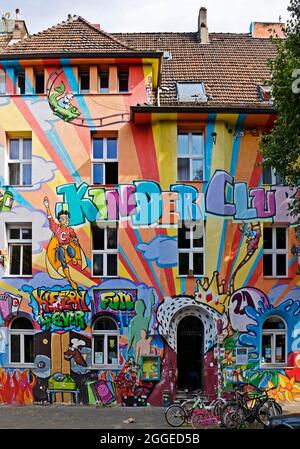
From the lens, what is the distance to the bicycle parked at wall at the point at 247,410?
1536 cm

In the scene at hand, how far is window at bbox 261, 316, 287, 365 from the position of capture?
1986 cm

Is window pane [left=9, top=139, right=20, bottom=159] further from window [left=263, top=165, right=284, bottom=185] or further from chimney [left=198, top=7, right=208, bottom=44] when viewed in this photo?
chimney [left=198, top=7, right=208, bottom=44]

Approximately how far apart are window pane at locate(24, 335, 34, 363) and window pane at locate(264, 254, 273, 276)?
864 centimetres

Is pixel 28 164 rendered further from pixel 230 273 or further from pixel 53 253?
pixel 230 273

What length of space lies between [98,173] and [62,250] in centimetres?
305

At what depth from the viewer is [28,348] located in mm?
19891

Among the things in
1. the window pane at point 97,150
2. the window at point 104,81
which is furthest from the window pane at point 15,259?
the window at point 104,81

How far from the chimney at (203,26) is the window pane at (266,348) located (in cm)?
1454

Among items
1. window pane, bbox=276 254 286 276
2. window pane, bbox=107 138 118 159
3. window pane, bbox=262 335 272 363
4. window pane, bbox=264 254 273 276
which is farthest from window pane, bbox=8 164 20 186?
window pane, bbox=262 335 272 363

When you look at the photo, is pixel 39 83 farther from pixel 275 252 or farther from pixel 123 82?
pixel 275 252

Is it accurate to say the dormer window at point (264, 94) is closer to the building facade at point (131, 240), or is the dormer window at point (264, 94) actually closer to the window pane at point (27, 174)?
the building facade at point (131, 240)

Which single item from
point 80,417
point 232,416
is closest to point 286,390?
point 232,416

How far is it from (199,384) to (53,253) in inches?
271
